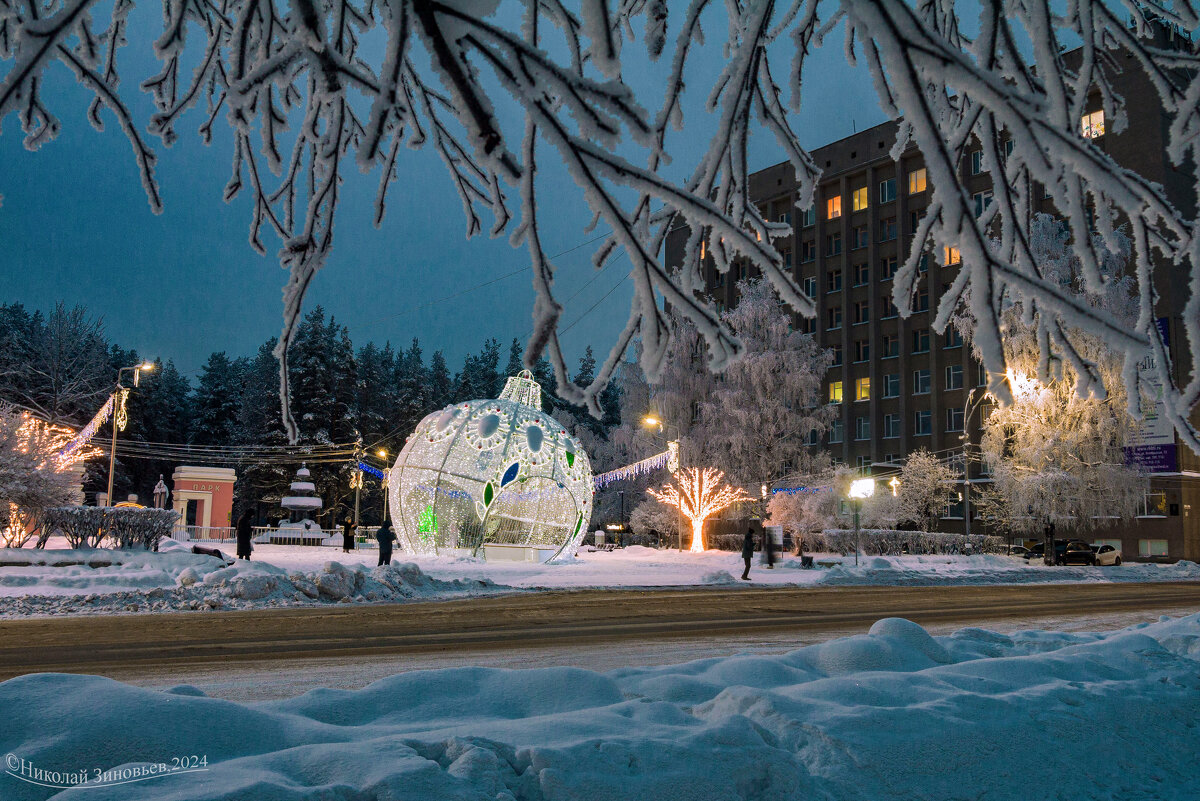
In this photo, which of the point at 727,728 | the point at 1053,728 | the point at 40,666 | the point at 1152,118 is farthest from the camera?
the point at 1152,118

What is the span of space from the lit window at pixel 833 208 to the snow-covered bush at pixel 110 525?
4458 centimetres

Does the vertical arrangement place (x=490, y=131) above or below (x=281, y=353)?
above

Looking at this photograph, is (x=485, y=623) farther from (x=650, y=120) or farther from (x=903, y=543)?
(x=903, y=543)

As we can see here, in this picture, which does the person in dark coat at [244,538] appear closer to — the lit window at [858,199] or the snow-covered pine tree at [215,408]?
the lit window at [858,199]

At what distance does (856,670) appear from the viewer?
17.4 feet

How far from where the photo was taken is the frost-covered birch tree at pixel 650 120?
1.43 m

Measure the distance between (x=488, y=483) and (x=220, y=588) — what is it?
384 inches

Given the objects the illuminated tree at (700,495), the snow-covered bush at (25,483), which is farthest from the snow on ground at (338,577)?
the illuminated tree at (700,495)

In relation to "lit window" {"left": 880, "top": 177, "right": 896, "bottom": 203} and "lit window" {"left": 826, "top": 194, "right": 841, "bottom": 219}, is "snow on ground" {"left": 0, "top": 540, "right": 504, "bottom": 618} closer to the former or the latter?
"lit window" {"left": 880, "top": 177, "right": 896, "bottom": 203}

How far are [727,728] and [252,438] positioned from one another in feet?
219

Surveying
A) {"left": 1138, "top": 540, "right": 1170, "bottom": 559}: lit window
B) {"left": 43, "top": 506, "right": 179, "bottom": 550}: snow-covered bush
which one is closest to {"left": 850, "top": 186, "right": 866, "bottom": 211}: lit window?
{"left": 1138, "top": 540, "right": 1170, "bottom": 559}: lit window

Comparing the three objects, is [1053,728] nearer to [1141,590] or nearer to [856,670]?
[856,670]

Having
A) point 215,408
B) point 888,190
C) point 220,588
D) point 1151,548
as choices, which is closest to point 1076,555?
point 1151,548

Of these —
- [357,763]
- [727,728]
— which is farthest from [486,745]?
[727,728]
